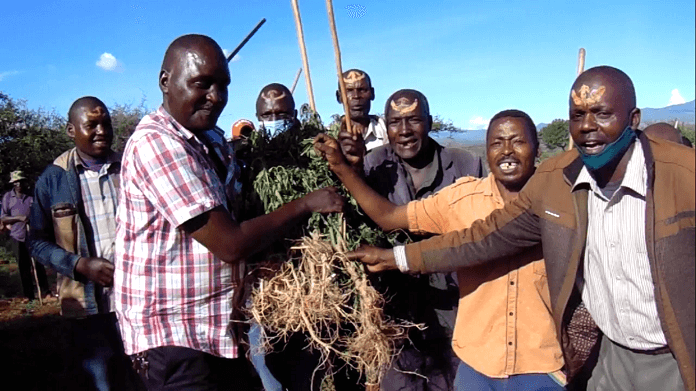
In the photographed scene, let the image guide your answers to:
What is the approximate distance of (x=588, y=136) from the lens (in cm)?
224

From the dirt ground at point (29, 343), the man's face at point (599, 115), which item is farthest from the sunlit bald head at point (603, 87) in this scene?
the dirt ground at point (29, 343)

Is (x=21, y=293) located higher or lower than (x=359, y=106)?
lower

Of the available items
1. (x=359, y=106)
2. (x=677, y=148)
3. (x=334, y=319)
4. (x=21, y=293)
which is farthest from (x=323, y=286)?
(x=21, y=293)

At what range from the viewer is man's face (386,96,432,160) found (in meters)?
3.55

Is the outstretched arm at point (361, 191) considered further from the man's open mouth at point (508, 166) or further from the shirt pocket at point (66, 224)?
the shirt pocket at point (66, 224)

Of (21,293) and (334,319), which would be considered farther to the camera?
(21,293)

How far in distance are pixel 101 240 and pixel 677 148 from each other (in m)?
3.19

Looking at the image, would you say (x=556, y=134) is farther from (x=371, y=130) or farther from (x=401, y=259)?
(x=401, y=259)

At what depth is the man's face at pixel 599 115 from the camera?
86.7 inches

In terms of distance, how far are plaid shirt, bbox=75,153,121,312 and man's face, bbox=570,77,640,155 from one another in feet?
9.18

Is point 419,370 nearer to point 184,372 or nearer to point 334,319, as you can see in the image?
point 334,319

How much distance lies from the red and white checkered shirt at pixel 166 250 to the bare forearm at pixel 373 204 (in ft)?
2.38

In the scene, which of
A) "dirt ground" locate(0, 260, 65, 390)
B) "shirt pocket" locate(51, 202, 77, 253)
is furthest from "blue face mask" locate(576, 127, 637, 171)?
"dirt ground" locate(0, 260, 65, 390)

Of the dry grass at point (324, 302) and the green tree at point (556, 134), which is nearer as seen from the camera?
the dry grass at point (324, 302)
